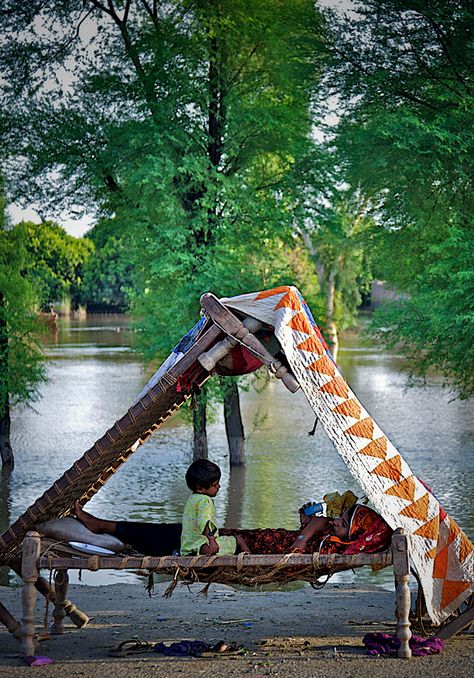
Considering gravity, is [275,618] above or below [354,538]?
below

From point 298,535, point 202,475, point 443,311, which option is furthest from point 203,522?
point 443,311

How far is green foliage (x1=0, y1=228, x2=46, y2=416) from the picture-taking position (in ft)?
56.2

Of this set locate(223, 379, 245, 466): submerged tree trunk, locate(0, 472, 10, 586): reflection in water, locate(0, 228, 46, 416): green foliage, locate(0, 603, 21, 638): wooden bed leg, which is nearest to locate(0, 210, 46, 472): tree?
locate(0, 228, 46, 416): green foliage

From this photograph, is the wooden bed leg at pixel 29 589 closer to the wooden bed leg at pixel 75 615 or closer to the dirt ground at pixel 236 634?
the dirt ground at pixel 236 634

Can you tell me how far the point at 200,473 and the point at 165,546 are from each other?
22.6 inches

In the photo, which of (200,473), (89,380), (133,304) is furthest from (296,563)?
(89,380)

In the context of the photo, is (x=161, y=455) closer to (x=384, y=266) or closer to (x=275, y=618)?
(x=384, y=266)

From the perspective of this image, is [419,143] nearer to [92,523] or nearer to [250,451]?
[250,451]

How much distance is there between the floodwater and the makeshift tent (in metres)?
3.33

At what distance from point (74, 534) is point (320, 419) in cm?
166

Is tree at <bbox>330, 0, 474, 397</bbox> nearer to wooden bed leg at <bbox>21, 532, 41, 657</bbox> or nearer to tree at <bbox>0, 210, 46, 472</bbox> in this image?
tree at <bbox>0, 210, 46, 472</bbox>

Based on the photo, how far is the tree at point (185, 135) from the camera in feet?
53.9

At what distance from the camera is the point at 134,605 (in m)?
8.02

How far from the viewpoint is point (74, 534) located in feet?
22.1
